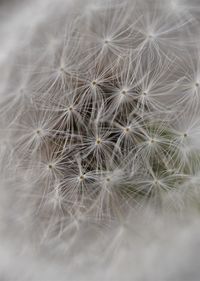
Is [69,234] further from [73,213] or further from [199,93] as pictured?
[199,93]

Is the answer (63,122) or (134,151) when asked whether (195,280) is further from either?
(63,122)

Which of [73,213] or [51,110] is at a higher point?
[51,110]

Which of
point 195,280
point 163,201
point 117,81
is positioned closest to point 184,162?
point 163,201

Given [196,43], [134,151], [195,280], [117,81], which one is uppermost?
[196,43]

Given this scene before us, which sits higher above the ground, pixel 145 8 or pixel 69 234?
pixel 145 8

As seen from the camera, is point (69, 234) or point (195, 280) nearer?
point (69, 234)

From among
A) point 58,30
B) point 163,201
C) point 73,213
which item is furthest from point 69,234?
point 58,30
